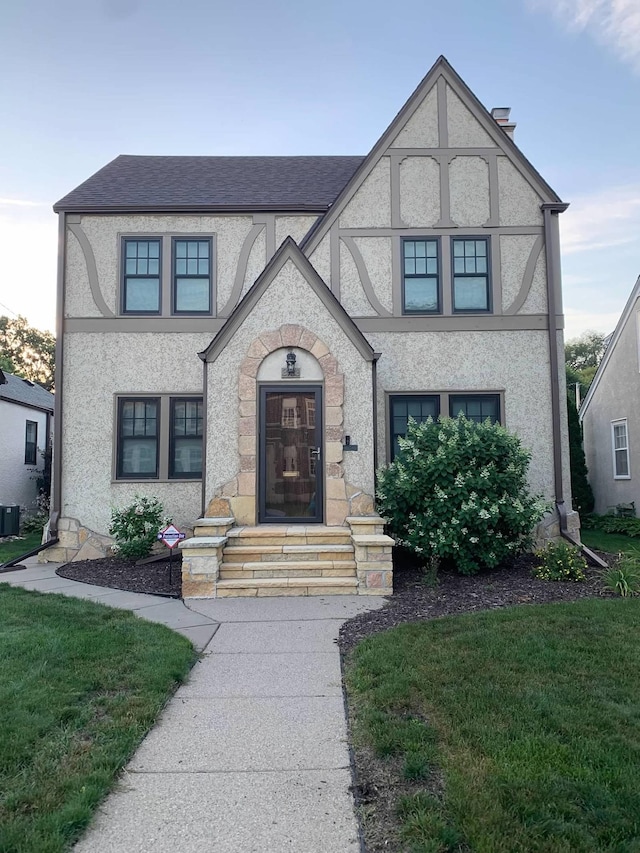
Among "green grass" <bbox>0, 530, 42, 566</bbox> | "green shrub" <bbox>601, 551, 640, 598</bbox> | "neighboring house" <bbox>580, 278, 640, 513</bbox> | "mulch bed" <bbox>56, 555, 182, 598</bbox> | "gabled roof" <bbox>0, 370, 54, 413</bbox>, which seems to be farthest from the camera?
"gabled roof" <bbox>0, 370, 54, 413</bbox>

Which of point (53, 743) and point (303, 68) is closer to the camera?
point (53, 743)

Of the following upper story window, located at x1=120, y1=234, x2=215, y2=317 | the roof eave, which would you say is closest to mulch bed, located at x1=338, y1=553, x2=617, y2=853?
upper story window, located at x1=120, y1=234, x2=215, y2=317

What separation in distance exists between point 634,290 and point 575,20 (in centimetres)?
617

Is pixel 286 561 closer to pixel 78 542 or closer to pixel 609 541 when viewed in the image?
pixel 78 542

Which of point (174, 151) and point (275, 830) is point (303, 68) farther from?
point (275, 830)

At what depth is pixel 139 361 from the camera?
10.6m

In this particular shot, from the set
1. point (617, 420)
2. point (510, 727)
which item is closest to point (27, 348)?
point (617, 420)

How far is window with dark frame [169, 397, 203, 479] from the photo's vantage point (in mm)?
10609

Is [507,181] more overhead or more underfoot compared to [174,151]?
more underfoot

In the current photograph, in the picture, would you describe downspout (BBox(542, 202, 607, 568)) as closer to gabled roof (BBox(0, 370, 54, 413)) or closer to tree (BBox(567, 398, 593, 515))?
tree (BBox(567, 398, 593, 515))

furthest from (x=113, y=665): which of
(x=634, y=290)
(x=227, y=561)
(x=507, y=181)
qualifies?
(x=634, y=290)

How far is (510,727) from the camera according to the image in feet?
10.8

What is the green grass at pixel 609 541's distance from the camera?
10875mm

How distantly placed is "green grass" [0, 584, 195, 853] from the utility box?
7220mm
